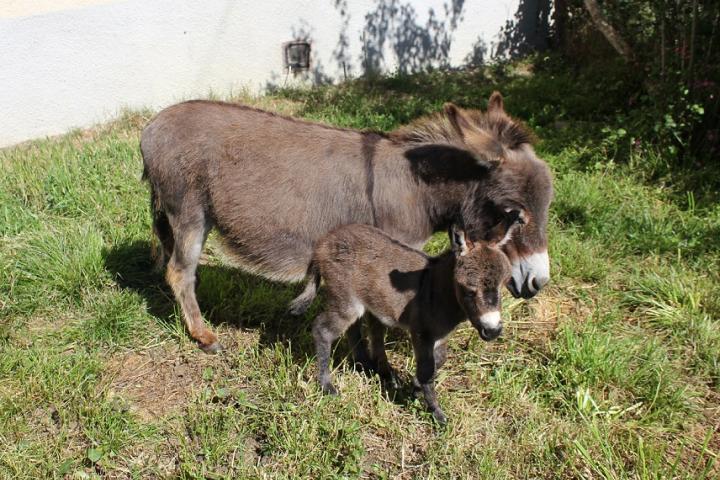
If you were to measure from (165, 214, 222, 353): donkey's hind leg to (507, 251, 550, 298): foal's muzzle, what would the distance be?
5.82 feet

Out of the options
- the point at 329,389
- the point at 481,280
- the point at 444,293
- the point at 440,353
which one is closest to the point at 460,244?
the point at 481,280

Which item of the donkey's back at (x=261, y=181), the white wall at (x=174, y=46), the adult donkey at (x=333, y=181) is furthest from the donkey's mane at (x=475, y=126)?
the white wall at (x=174, y=46)

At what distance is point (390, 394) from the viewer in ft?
11.2

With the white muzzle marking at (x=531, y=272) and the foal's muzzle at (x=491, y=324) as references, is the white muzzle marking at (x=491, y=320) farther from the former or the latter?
the white muzzle marking at (x=531, y=272)

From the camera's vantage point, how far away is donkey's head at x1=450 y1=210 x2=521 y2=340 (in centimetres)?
262

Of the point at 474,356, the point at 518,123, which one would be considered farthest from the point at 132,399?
the point at 518,123

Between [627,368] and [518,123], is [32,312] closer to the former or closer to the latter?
[518,123]

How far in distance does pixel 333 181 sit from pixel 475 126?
832 millimetres

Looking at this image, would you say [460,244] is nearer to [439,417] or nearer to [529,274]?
[529,274]

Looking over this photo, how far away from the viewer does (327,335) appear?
3.19 m

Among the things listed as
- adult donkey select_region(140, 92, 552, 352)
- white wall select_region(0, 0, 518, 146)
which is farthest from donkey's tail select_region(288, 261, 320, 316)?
white wall select_region(0, 0, 518, 146)

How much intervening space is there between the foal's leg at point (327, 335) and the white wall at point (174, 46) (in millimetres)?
4791

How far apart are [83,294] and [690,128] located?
16.7ft

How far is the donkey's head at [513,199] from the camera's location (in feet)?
10.2
